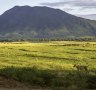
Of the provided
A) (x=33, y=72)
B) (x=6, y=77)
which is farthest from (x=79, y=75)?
(x=6, y=77)

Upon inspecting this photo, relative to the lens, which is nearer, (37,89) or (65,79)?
(37,89)

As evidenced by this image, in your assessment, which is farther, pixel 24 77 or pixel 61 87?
pixel 24 77

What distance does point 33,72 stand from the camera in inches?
992

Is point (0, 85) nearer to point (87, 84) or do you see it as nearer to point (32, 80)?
point (32, 80)

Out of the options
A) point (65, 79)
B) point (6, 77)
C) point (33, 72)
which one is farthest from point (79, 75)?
point (6, 77)

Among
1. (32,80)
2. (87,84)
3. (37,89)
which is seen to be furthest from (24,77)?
(87,84)

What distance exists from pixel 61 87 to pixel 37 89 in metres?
1.34

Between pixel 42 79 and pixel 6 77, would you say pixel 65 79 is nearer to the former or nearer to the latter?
pixel 42 79

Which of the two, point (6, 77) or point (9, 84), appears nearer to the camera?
point (9, 84)

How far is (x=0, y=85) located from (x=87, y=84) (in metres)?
5.01

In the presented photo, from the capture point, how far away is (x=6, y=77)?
79.5ft

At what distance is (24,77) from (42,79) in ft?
3.73

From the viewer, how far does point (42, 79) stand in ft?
78.7

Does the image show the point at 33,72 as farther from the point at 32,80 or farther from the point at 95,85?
the point at 95,85
